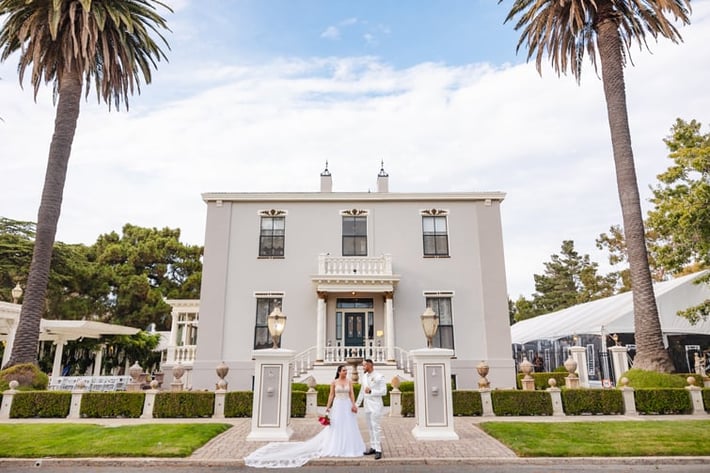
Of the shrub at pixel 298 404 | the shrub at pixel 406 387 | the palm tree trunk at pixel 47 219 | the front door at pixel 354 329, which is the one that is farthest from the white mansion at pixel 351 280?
the palm tree trunk at pixel 47 219

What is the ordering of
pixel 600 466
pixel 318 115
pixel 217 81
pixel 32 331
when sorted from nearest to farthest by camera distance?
pixel 600 466 → pixel 32 331 → pixel 217 81 → pixel 318 115

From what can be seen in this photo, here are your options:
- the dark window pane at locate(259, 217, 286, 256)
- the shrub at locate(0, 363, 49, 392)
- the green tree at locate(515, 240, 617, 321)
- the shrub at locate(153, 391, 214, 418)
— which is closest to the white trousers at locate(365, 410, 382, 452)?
the shrub at locate(153, 391, 214, 418)

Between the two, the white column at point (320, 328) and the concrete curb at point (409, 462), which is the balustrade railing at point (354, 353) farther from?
the concrete curb at point (409, 462)

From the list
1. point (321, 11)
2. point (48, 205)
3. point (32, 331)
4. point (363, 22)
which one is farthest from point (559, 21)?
point (32, 331)

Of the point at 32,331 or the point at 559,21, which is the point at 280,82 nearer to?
the point at 559,21

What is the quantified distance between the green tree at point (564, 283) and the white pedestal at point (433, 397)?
1830 inches

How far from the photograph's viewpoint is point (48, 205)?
1659 cm

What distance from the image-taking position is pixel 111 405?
13.4m

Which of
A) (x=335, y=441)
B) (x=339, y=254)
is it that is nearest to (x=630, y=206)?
(x=339, y=254)

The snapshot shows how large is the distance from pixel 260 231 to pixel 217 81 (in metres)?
6.80

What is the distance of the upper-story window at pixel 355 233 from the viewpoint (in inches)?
837

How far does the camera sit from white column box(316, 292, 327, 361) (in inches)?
744

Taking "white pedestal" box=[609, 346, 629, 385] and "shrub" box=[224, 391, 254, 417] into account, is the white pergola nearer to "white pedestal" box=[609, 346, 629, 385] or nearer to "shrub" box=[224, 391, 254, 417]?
"shrub" box=[224, 391, 254, 417]

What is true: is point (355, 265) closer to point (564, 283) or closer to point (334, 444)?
point (334, 444)
